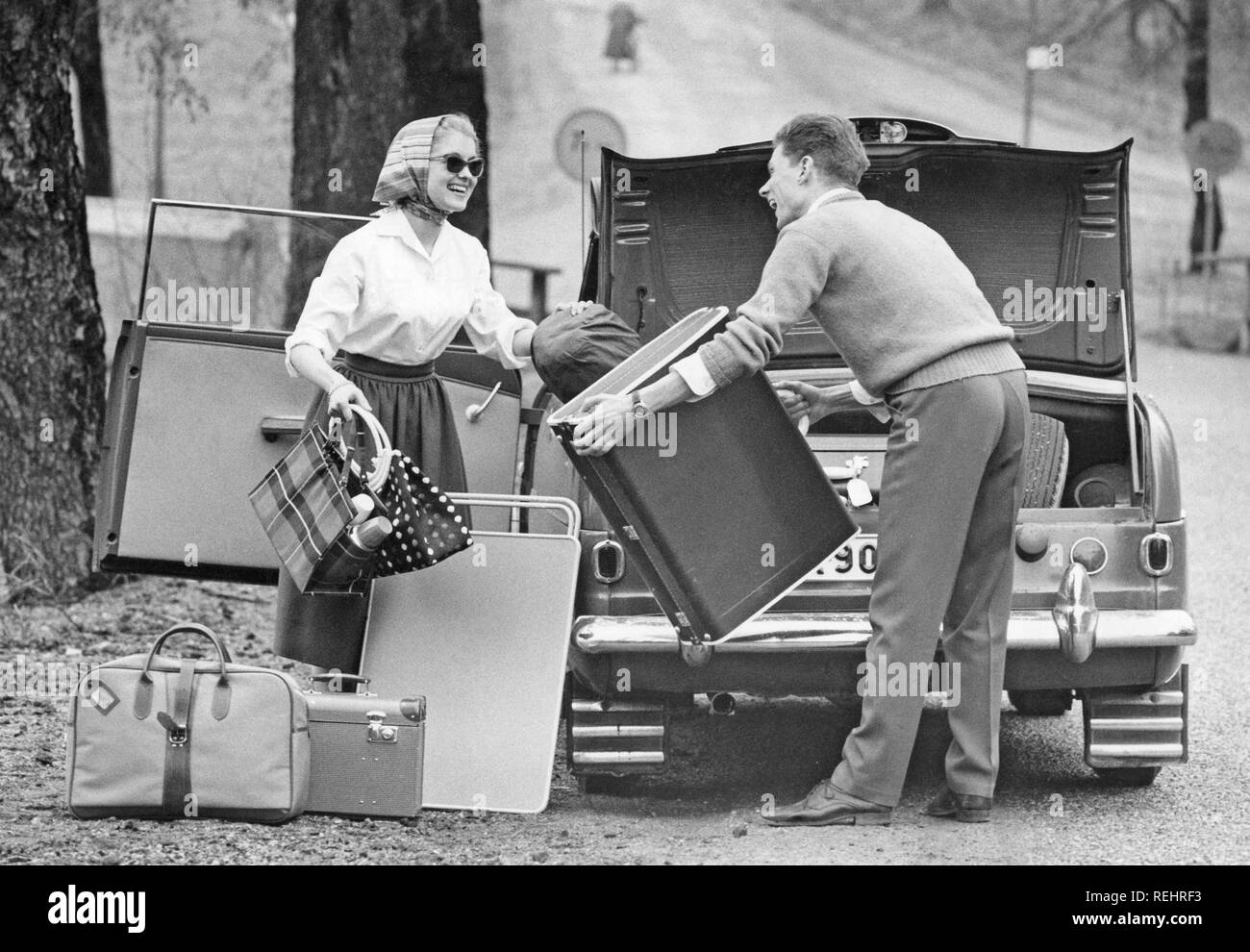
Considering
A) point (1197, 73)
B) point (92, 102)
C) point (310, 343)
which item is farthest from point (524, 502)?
point (1197, 73)

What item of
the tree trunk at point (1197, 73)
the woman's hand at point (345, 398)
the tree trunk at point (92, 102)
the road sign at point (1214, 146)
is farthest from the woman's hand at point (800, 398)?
the tree trunk at point (1197, 73)

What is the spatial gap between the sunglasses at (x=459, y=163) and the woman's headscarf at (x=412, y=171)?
0.05 metres

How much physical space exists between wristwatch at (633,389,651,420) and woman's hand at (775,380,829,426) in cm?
66

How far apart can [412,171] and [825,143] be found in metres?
1.17

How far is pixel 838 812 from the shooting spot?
17.5ft

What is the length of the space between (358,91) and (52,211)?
2.71 metres

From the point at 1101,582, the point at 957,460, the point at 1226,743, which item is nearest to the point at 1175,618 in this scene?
the point at 1101,582

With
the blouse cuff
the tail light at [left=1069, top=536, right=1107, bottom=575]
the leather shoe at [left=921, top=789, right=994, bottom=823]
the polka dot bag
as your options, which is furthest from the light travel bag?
the tail light at [left=1069, top=536, right=1107, bottom=575]

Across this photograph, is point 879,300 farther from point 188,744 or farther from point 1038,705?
point 1038,705

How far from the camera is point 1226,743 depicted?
271 inches

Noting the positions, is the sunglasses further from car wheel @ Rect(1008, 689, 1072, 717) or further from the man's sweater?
car wheel @ Rect(1008, 689, 1072, 717)

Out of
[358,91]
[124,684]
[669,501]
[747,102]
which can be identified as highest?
[747,102]
